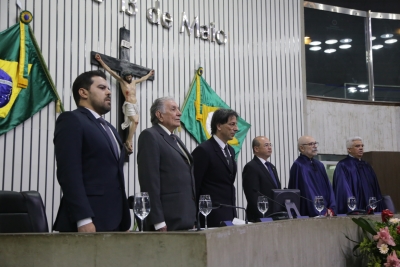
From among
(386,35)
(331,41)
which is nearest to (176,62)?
(331,41)

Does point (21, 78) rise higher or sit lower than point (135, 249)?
higher

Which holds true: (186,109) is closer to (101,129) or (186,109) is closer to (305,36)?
(305,36)

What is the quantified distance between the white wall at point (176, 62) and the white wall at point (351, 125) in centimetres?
66

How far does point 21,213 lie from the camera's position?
2.95 metres

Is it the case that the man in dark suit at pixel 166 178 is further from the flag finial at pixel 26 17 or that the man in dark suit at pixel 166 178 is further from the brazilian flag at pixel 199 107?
the brazilian flag at pixel 199 107

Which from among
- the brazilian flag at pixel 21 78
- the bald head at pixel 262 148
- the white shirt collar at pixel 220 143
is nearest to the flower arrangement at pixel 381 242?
the white shirt collar at pixel 220 143

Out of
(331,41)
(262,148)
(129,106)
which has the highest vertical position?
(331,41)

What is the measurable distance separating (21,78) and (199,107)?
2567 mm

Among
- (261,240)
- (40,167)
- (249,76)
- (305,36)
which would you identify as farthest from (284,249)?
(305,36)

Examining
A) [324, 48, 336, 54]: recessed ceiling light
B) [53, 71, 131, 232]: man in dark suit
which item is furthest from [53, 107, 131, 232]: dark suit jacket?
[324, 48, 336, 54]: recessed ceiling light

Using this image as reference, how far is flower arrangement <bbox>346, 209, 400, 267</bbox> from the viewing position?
3312 mm

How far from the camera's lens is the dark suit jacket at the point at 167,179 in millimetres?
3180

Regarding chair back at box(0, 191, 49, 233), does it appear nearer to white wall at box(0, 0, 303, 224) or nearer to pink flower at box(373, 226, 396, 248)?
white wall at box(0, 0, 303, 224)

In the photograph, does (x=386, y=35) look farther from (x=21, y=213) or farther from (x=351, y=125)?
(x=21, y=213)
